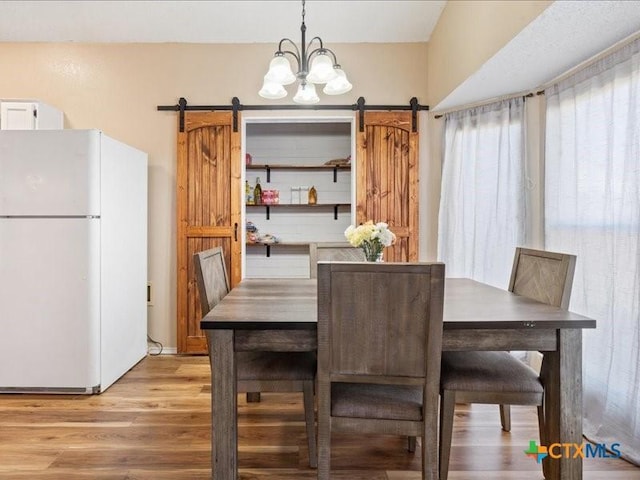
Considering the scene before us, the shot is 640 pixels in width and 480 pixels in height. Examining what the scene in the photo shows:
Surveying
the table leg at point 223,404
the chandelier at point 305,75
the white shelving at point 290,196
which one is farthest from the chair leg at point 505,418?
the white shelving at point 290,196

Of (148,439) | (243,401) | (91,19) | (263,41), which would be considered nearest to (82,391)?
(148,439)

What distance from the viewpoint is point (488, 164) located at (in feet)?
10.4

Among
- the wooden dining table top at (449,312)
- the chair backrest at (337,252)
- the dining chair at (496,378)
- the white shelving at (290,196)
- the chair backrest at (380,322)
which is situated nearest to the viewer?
the chair backrest at (380,322)

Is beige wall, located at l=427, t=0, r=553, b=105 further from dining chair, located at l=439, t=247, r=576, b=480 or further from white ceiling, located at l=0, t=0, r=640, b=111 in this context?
dining chair, located at l=439, t=247, r=576, b=480

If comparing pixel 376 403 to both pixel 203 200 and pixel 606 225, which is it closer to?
pixel 606 225

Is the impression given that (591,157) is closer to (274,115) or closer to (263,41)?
(274,115)

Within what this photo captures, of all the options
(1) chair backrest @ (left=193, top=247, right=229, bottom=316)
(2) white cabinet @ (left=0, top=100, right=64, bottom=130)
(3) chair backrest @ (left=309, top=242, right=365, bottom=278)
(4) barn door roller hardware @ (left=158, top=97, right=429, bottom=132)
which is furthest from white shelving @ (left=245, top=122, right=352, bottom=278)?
(1) chair backrest @ (left=193, top=247, right=229, bottom=316)

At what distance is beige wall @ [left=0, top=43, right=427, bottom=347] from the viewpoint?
3.54 metres

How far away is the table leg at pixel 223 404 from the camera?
4.99 feet

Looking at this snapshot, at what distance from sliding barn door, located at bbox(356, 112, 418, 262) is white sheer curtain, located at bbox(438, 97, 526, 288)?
0.26m

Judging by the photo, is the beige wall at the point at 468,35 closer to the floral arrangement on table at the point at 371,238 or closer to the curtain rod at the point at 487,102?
the curtain rod at the point at 487,102

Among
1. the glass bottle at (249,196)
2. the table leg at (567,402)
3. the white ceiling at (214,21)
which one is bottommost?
the table leg at (567,402)

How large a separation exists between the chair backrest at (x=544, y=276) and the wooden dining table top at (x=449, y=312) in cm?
9

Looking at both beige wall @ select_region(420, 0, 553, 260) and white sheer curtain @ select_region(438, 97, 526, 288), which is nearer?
beige wall @ select_region(420, 0, 553, 260)
